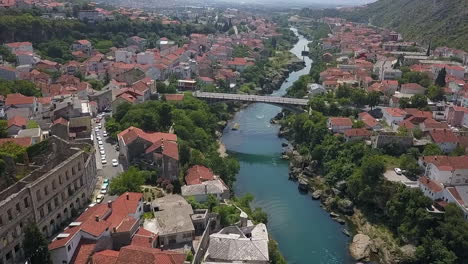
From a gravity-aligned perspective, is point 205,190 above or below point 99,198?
below

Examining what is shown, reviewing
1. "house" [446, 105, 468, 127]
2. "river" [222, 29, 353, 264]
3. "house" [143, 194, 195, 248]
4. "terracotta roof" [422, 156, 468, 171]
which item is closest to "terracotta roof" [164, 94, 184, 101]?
"river" [222, 29, 353, 264]

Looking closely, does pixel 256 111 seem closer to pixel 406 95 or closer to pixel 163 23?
pixel 406 95

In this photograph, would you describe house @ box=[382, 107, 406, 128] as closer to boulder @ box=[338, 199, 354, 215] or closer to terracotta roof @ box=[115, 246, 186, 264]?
boulder @ box=[338, 199, 354, 215]

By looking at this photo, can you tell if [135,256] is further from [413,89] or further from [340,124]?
[413,89]

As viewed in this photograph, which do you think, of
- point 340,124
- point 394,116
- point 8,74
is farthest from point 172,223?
point 8,74

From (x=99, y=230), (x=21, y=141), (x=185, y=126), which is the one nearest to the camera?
(x=99, y=230)

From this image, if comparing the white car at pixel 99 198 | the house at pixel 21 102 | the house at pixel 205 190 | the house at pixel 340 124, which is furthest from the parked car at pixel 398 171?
the house at pixel 21 102

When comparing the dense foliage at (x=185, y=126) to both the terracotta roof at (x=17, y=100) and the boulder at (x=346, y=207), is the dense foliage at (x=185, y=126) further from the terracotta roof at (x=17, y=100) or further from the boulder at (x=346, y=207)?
the boulder at (x=346, y=207)

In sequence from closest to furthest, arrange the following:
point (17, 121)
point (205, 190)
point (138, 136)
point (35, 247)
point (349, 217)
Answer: point (35, 247), point (205, 190), point (138, 136), point (17, 121), point (349, 217)
